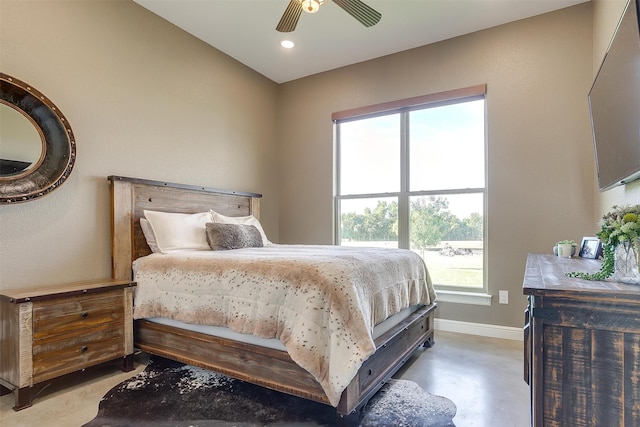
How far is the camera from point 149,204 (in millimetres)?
3037

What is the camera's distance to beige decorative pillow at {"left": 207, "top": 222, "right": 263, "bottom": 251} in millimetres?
3018

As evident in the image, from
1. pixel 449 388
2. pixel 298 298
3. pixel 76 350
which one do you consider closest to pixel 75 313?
pixel 76 350

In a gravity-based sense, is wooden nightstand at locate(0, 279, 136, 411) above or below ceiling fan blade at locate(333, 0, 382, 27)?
below

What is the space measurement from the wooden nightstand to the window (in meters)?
2.59

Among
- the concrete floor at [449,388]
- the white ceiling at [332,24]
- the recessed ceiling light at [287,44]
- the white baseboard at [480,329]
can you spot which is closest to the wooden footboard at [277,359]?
the concrete floor at [449,388]

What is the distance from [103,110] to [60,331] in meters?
1.75

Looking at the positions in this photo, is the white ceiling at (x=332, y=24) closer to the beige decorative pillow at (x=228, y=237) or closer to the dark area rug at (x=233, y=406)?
the beige decorative pillow at (x=228, y=237)

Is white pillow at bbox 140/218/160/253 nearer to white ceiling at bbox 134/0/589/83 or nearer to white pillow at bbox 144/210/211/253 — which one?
white pillow at bbox 144/210/211/253

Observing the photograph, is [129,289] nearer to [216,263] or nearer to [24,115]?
[216,263]

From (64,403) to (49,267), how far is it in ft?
3.16

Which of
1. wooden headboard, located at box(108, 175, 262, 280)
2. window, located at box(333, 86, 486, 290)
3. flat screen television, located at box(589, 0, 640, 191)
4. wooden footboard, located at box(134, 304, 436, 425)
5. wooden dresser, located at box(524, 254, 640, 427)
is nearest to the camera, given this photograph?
wooden dresser, located at box(524, 254, 640, 427)

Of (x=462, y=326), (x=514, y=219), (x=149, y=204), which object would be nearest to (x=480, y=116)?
(x=514, y=219)

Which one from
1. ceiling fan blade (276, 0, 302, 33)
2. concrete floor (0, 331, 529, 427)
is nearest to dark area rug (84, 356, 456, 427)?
concrete floor (0, 331, 529, 427)

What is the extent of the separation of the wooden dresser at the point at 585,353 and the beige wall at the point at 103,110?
297 centimetres
